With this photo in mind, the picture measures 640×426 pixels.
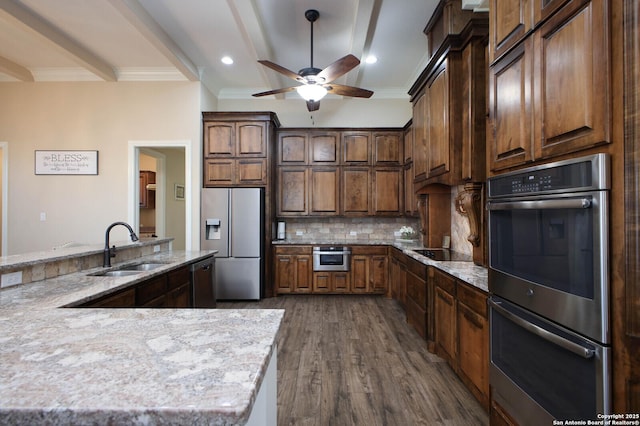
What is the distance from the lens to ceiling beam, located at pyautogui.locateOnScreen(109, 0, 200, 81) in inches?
107

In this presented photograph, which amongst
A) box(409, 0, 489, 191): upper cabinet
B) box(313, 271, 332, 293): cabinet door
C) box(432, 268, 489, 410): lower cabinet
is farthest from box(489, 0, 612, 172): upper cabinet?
box(313, 271, 332, 293): cabinet door

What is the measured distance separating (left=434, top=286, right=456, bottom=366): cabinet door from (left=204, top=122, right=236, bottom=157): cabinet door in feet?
11.0

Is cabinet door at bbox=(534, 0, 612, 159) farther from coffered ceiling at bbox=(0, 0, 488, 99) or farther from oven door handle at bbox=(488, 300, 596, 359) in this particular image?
coffered ceiling at bbox=(0, 0, 488, 99)

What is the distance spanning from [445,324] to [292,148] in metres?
3.31

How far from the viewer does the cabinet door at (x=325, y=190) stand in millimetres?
4676

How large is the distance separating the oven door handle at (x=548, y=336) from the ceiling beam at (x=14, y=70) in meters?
5.94

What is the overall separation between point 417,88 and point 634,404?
3.06m

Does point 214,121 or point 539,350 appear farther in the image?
point 214,121

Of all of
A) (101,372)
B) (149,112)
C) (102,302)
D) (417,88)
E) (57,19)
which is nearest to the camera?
(101,372)

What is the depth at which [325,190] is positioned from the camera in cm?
468

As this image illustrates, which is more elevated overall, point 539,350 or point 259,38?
point 259,38

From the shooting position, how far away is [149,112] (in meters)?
4.20

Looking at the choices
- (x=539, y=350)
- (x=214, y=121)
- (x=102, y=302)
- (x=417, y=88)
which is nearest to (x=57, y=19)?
(x=214, y=121)

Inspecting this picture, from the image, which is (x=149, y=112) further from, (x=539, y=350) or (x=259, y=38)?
(x=539, y=350)
